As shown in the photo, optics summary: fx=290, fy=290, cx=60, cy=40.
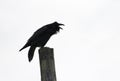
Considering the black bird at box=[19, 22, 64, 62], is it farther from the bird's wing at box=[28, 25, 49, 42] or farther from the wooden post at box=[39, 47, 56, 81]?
the wooden post at box=[39, 47, 56, 81]

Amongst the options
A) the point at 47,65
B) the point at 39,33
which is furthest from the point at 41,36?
the point at 47,65

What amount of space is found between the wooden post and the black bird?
4.44 ft

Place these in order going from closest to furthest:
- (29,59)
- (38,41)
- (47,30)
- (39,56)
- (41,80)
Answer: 1. (41,80)
2. (39,56)
3. (29,59)
4. (38,41)
5. (47,30)

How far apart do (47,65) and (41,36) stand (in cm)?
280

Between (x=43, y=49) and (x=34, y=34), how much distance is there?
6.73ft

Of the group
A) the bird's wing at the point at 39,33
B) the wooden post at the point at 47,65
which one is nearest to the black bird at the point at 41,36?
the bird's wing at the point at 39,33

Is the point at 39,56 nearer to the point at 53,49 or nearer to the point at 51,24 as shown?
the point at 53,49

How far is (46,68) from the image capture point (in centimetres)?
510

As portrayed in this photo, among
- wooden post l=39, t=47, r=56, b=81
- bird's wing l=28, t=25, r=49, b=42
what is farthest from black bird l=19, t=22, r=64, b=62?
wooden post l=39, t=47, r=56, b=81

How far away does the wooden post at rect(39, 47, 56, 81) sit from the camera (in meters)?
5.03

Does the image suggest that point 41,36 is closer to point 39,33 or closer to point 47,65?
point 39,33

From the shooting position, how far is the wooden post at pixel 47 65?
5.03 meters

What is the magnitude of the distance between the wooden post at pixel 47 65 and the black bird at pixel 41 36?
1.35 meters

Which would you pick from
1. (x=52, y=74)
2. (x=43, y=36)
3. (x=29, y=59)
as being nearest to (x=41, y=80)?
(x=52, y=74)
